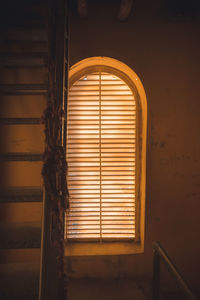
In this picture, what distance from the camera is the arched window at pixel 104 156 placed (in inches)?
119

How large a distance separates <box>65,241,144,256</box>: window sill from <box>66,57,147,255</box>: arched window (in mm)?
16

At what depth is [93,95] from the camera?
3.05 metres
